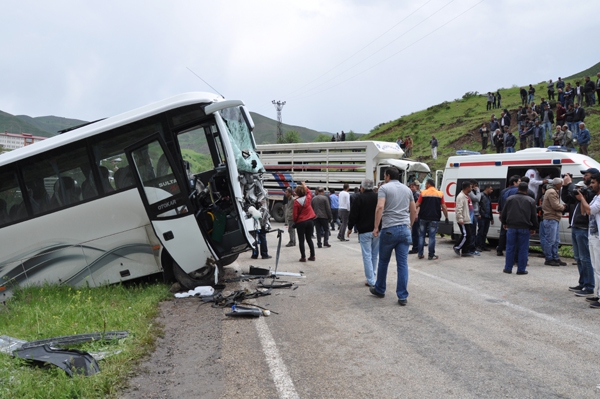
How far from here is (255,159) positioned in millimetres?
9688

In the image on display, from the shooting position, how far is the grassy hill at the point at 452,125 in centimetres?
3219

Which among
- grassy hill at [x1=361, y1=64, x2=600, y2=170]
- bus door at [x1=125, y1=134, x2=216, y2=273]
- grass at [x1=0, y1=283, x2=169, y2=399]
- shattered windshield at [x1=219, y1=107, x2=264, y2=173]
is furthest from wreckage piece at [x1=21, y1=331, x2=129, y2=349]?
grassy hill at [x1=361, y1=64, x2=600, y2=170]

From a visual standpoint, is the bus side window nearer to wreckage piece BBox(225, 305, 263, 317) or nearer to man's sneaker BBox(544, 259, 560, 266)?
wreckage piece BBox(225, 305, 263, 317)

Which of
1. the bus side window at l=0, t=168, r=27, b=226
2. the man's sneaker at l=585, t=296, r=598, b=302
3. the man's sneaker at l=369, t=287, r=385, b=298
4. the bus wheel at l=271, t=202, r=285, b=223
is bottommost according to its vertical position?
the bus wheel at l=271, t=202, r=285, b=223

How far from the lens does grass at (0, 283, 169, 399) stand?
4.26m

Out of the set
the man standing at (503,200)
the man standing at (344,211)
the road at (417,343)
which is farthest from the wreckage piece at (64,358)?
the man standing at (344,211)

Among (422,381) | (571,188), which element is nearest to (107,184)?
(422,381)

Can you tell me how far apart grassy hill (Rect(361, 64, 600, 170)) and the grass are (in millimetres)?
22703

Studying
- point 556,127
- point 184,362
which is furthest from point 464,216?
point 556,127

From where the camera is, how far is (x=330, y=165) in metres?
23.0

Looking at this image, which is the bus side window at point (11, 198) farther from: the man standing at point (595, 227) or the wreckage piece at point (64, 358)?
the man standing at point (595, 227)

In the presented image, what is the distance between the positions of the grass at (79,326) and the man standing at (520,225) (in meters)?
7.06

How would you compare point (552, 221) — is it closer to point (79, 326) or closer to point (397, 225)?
point (397, 225)

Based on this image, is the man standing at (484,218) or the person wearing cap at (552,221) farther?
the man standing at (484,218)
